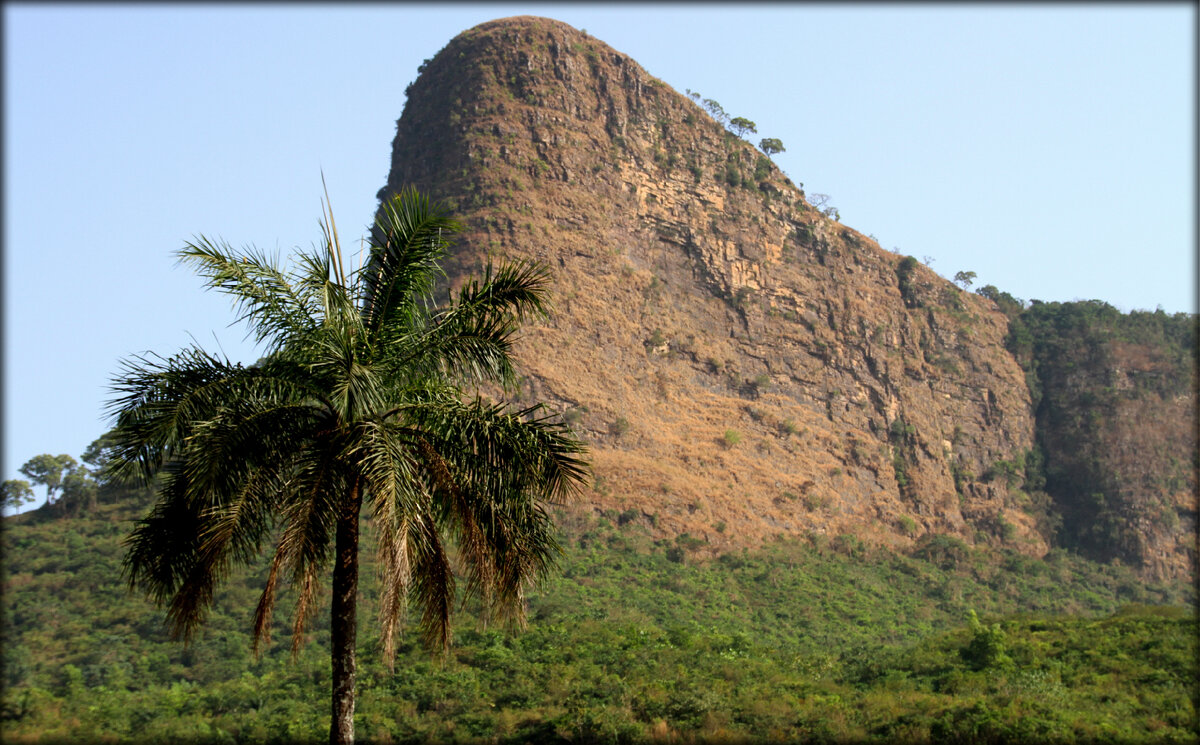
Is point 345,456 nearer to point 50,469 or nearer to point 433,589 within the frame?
point 433,589

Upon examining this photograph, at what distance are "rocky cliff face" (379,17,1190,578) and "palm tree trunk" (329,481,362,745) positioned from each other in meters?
45.0

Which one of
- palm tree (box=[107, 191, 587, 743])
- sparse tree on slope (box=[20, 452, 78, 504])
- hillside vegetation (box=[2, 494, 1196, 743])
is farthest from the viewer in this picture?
sparse tree on slope (box=[20, 452, 78, 504])

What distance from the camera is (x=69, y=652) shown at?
1543 inches

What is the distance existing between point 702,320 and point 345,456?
60511 mm

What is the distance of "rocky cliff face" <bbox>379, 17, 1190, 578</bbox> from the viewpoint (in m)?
60.6

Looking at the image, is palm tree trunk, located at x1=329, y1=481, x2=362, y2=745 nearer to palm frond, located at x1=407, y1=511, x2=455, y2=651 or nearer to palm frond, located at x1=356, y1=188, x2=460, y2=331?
palm frond, located at x1=407, y1=511, x2=455, y2=651

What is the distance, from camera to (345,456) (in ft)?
32.0

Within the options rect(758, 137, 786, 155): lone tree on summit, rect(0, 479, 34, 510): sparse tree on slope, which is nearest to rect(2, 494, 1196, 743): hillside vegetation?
rect(0, 479, 34, 510): sparse tree on slope

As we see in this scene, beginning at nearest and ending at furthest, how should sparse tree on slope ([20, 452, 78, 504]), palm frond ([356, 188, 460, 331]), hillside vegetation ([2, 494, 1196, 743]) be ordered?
palm frond ([356, 188, 460, 331])
hillside vegetation ([2, 494, 1196, 743])
sparse tree on slope ([20, 452, 78, 504])

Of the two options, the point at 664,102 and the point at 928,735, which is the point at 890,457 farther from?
the point at 928,735

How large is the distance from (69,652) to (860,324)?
54669 mm

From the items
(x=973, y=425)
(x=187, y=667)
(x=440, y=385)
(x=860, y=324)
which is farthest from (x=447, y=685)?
(x=973, y=425)

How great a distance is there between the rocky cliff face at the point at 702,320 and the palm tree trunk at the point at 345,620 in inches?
1773

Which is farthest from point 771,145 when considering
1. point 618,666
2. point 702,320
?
point 618,666
